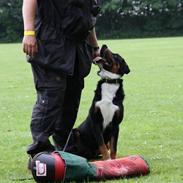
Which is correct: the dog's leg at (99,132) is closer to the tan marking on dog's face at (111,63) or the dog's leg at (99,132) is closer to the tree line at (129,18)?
the tan marking on dog's face at (111,63)

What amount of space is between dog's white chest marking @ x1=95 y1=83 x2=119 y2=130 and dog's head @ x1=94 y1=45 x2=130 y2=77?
164 mm

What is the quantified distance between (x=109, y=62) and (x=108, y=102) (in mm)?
435

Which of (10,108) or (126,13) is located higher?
(10,108)

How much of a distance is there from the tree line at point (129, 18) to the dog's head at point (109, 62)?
56827 mm

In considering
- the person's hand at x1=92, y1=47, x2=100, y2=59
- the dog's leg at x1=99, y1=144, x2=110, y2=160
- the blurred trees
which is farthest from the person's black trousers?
A: the blurred trees

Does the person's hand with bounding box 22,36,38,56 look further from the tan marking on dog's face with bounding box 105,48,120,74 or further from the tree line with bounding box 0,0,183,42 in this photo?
the tree line with bounding box 0,0,183,42

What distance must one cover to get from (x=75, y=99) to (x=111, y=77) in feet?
1.73

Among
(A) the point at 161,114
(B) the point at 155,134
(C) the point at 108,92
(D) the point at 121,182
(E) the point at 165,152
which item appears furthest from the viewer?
(A) the point at 161,114

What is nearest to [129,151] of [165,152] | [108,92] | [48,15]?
[165,152]

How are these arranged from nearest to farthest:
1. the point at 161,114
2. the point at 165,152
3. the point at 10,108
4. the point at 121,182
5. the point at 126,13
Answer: the point at 121,182
the point at 165,152
the point at 161,114
the point at 10,108
the point at 126,13

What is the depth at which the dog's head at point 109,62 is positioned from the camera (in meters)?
6.10

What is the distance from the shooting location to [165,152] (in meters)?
6.53

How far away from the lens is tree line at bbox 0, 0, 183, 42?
209ft

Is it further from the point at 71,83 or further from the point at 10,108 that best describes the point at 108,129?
the point at 10,108
